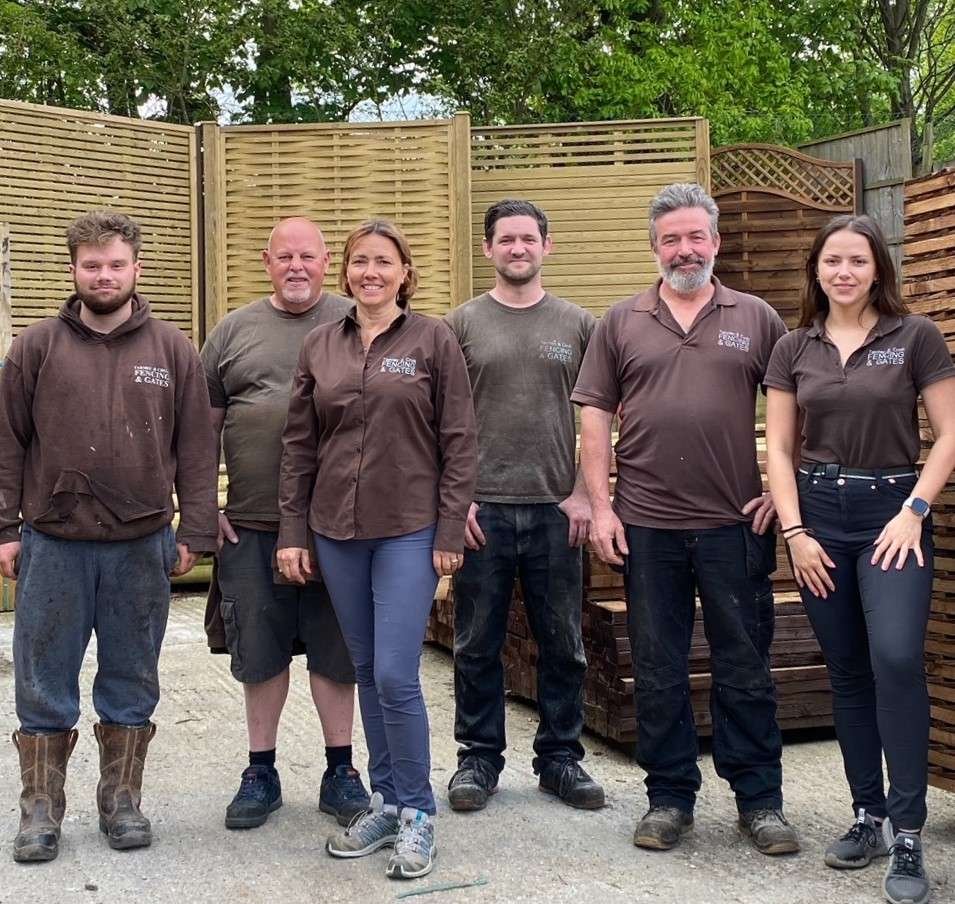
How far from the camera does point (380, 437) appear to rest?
4.22 m

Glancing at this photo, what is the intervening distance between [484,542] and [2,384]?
1.78 metres

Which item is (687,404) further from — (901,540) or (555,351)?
(901,540)

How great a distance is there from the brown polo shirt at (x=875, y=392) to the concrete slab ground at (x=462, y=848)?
1328 mm

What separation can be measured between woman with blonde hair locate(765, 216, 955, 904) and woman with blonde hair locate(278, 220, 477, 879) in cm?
108

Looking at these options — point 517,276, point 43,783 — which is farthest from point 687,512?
point 43,783

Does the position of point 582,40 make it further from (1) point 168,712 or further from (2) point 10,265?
(1) point 168,712

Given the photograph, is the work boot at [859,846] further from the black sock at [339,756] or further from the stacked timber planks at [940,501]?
the black sock at [339,756]

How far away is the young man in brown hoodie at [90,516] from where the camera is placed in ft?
14.1

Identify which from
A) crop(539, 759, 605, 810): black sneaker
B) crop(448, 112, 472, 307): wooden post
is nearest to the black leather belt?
crop(539, 759, 605, 810): black sneaker

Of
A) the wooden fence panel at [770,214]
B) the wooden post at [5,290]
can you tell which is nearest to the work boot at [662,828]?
the wooden post at [5,290]

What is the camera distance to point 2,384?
4.37m

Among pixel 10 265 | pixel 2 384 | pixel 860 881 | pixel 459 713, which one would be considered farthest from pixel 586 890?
pixel 10 265

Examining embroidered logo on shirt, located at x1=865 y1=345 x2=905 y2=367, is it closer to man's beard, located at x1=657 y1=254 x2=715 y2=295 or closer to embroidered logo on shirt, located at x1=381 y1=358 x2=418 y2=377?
man's beard, located at x1=657 y1=254 x2=715 y2=295

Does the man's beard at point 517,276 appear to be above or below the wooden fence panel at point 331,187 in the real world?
below
